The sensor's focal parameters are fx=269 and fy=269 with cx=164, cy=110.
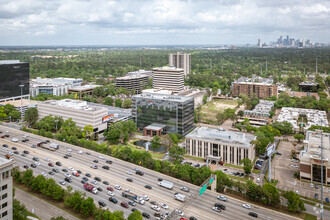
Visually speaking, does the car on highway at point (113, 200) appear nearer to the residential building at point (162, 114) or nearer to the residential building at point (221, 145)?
the residential building at point (221, 145)

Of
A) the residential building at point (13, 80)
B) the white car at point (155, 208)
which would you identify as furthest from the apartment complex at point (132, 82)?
the white car at point (155, 208)

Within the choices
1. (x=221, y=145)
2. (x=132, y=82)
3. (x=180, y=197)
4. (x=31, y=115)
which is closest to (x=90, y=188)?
(x=180, y=197)

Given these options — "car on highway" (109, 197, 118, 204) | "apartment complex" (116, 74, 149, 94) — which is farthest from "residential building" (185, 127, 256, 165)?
"apartment complex" (116, 74, 149, 94)

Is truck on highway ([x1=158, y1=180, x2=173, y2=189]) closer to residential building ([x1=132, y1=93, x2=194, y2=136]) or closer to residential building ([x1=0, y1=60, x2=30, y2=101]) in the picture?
residential building ([x1=132, y1=93, x2=194, y2=136])

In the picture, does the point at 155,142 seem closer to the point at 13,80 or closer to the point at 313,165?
the point at 313,165

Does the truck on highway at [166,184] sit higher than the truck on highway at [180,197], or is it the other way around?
the truck on highway at [166,184]

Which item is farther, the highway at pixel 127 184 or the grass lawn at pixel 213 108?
the grass lawn at pixel 213 108
